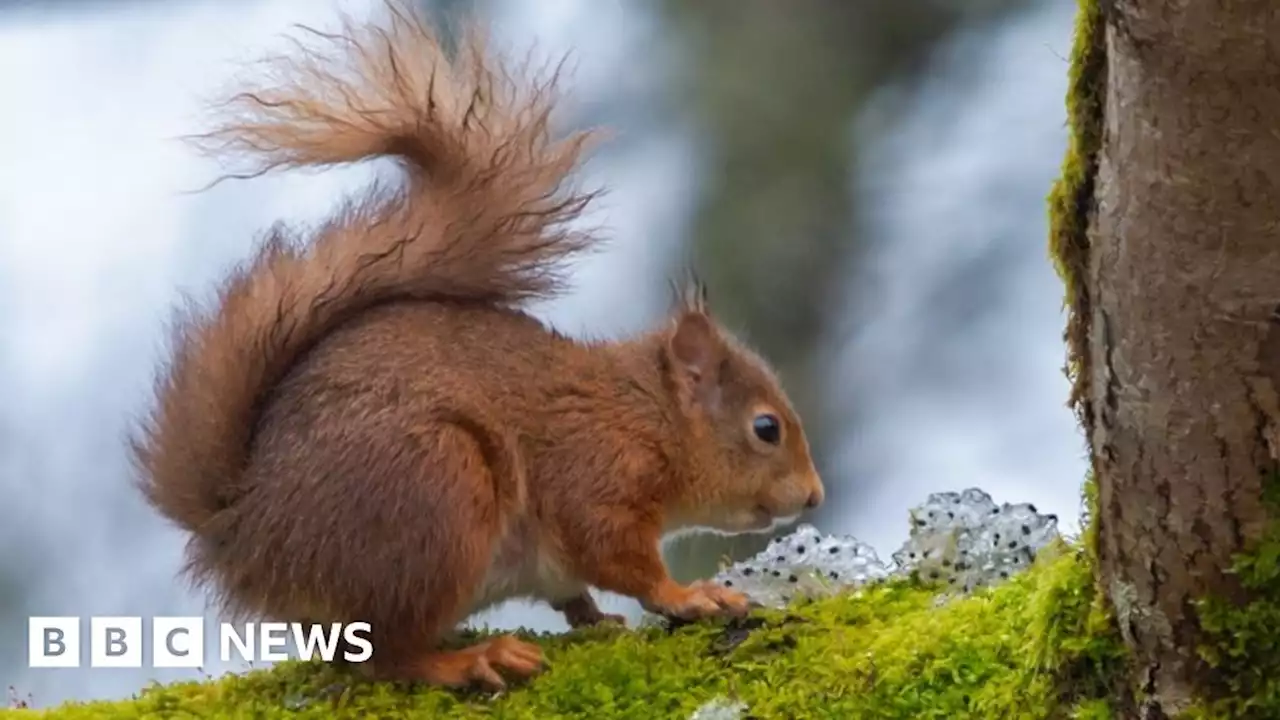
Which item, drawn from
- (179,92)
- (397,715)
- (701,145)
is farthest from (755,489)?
(179,92)

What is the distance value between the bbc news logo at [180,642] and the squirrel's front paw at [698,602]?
0.32m

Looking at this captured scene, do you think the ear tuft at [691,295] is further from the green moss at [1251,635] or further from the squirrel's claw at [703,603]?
the green moss at [1251,635]

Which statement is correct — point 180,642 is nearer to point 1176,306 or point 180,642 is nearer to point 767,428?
point 767,428

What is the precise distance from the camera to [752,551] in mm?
2879

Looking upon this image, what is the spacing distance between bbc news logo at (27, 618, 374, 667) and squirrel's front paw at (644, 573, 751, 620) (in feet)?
1.05

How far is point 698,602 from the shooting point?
61.3 inches

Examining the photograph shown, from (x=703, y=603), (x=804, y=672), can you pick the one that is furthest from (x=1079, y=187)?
(x=703, y=603)

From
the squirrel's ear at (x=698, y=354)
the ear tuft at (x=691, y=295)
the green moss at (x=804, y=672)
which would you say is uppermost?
the ear tuft at (x=691, y=295)

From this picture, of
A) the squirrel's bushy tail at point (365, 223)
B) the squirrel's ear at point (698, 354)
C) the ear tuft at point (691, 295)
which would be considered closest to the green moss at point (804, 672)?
the squirrel's bushy tail at point (365, 223)

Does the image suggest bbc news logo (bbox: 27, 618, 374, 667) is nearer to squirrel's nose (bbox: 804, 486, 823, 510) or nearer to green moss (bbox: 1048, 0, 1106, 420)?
squirrel's nose (bbox: 804, 486, 823, 510)

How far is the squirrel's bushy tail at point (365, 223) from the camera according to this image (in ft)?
5.16

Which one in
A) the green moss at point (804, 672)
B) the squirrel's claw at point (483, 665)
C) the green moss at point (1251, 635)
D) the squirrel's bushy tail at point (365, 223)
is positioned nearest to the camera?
the green moss at point (1251, 635)

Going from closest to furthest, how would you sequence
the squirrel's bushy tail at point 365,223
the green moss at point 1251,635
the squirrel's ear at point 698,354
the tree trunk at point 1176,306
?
1. the tree trunk at point 1176,306
2. the green moss at point 1251,635
3. the squirrel's bushy tail at point 365,223
4. the squirrel's ear at point 698,354

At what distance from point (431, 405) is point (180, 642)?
0.66 m
